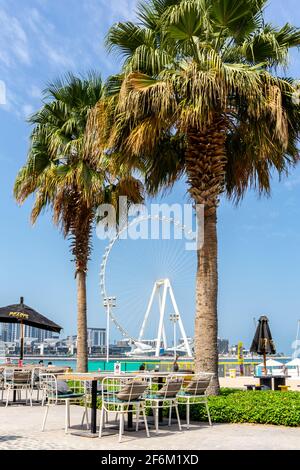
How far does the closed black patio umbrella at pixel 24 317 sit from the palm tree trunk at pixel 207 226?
7207 mm

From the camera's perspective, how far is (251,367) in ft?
101

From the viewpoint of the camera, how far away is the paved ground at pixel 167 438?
738 centimetres

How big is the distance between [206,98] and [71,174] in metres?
6.21

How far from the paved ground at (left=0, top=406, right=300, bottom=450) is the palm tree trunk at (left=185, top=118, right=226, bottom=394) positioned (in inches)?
72.5

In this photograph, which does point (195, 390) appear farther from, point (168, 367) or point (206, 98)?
point (168, 367)

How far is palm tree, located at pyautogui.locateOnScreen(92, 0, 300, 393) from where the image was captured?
421 inches

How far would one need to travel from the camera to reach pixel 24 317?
16.6 meters

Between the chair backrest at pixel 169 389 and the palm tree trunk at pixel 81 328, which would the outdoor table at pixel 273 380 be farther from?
the chair backrest at pixel 169 389

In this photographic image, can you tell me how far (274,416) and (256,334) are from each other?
7.50 meters

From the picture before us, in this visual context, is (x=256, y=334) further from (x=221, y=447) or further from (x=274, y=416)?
(x=221, y=447)

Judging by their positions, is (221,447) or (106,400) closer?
(221,447)

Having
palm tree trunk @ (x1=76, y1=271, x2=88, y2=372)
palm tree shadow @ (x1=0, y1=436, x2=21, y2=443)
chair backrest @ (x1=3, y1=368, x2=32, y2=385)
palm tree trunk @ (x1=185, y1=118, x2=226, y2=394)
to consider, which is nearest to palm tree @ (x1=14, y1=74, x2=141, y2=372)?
palm tree trunk @ (x1=76, y1=271, x2=88, y2=372)

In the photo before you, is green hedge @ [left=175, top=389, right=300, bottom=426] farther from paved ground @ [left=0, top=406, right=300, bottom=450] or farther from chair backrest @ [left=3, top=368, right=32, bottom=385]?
chair backrest @ [left=3, top=368, right=32, bottom=385]
